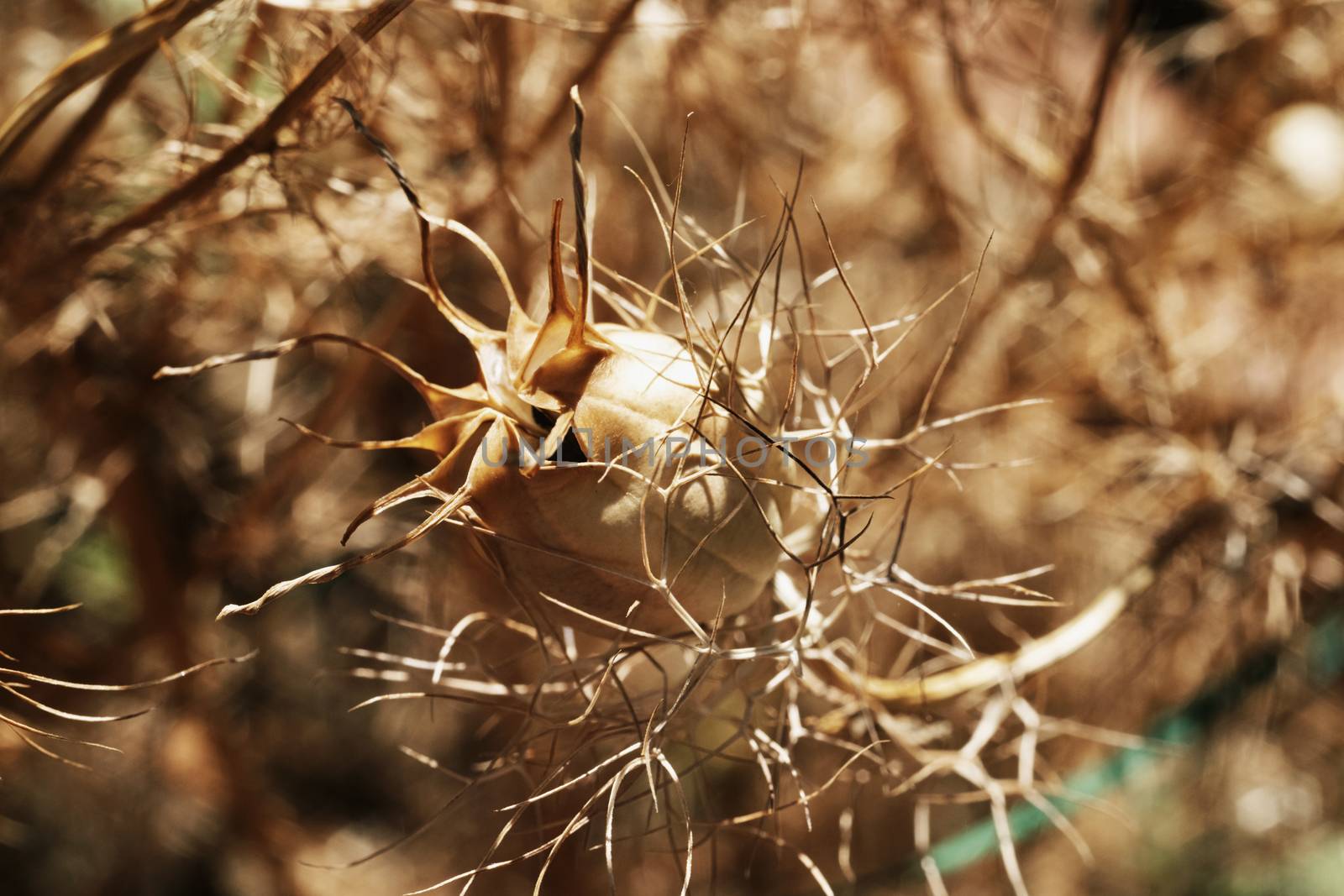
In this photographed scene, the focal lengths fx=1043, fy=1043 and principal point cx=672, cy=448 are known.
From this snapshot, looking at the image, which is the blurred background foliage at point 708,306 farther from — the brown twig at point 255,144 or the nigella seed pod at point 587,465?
the nigella seed pod at point 587,465

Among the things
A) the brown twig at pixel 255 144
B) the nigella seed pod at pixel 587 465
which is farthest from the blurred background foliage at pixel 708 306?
the nigella seed pod at pixel 587 465

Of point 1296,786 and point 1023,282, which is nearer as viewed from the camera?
point 1023,282

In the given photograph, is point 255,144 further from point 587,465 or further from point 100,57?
point 587,465

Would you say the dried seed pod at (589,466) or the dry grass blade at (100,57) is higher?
the dry grass blade at (100,57)

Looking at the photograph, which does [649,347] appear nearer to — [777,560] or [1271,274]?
[777,560]

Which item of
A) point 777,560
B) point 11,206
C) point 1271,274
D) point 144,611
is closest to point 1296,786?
point 1271,274

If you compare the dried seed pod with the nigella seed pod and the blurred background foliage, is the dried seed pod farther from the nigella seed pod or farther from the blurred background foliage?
the blurred background foliage

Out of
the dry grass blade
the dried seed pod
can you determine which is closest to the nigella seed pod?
the dried seed pod

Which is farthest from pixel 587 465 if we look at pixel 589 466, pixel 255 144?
pixel 255 144
